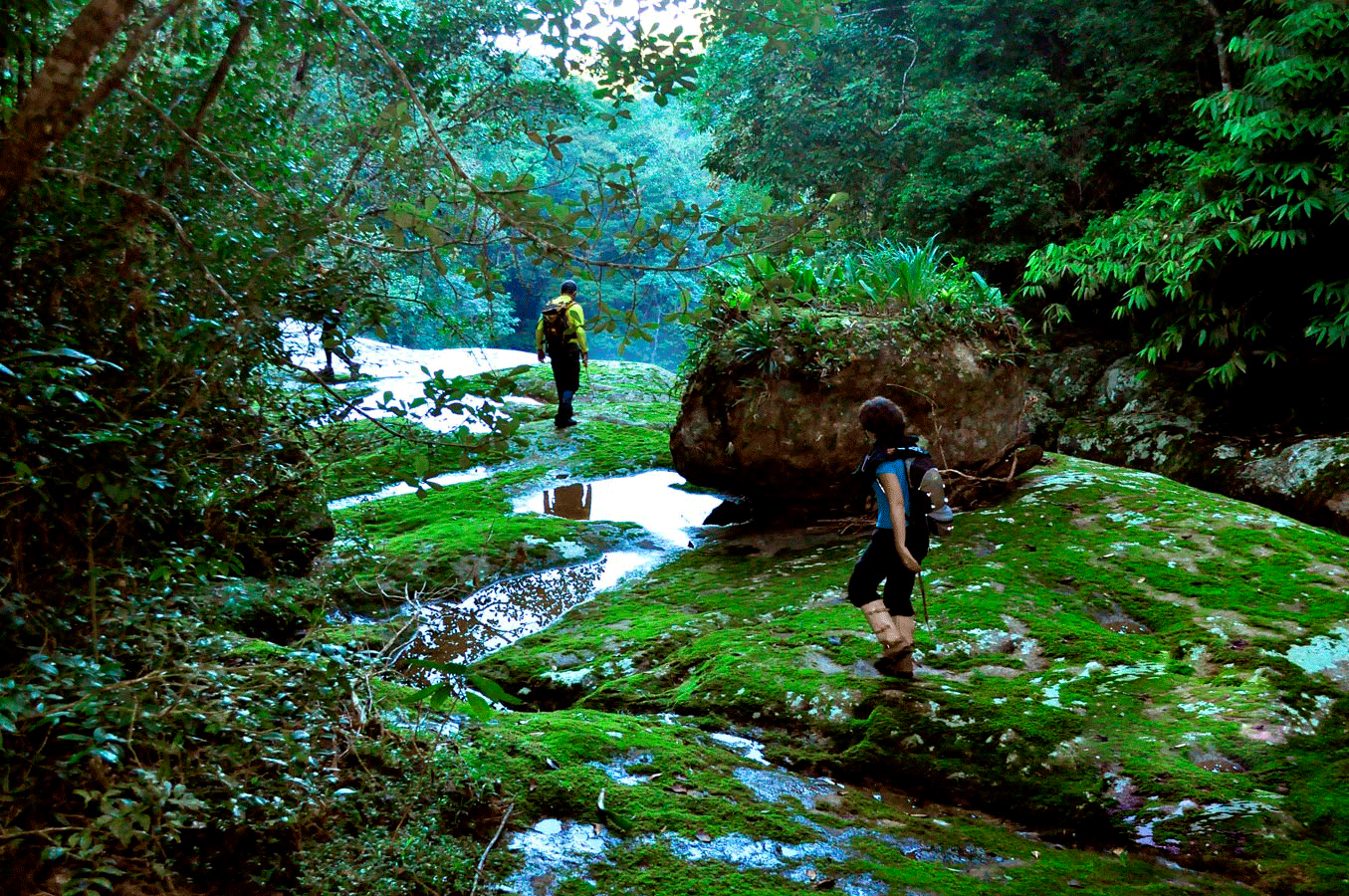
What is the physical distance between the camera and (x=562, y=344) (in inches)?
452

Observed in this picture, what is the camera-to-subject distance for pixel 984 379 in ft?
25.8

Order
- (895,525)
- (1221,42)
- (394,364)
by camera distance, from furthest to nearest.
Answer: (1221,42)
(394,364)
(895,525)

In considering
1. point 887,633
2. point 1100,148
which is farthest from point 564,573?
point 1100,148

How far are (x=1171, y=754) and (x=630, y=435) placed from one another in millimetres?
8575

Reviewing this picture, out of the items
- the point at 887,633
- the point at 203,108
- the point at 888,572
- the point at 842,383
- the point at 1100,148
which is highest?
the point at 1100,148

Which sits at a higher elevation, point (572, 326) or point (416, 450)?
point (572, 326)

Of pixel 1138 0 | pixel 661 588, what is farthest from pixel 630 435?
pixel 1138 0

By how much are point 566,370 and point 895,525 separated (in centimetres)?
759

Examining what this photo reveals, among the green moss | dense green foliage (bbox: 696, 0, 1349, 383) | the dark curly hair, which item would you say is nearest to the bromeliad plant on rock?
the dark curly hair

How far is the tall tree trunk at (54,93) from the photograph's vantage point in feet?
6.52

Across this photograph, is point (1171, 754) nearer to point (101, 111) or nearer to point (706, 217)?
point (706, 217)

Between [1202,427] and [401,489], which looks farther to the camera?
[1202,427]

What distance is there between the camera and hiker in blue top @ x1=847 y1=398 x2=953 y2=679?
189 inches

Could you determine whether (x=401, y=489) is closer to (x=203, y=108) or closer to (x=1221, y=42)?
(x=203, y=108)
